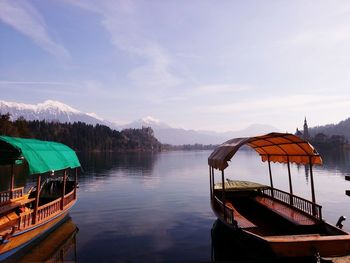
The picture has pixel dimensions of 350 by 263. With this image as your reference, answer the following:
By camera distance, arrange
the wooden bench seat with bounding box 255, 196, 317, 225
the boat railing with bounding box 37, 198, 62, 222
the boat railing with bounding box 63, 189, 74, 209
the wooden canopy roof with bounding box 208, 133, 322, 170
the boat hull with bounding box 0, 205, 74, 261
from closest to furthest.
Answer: the boat hull with bounding box 0, 205, 74, 261
the wooden bench seat with bounding box 255, 196, 317, 225
the wooden canopy roof with bounding box 208, 133, 322, 170
the boat railing with bounding box 37, 198, 62, 222
the boat railing with bounding box 63, 189, 74, 209

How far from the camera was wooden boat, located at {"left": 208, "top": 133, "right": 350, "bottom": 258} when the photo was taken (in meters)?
11.9

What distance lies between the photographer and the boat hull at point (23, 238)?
13641mm

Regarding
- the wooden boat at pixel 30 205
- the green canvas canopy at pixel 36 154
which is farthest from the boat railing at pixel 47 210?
the green canvas canopy at pixel 36 154

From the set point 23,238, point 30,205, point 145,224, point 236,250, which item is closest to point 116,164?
point 145,224

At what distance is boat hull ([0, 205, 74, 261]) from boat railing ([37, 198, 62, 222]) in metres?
0.33

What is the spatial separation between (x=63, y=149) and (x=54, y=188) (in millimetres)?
5556

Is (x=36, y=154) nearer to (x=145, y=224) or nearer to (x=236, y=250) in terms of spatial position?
(x=145, y=224)

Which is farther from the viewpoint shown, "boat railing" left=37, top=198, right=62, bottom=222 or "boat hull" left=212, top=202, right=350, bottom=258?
"boat railing" left=37, top=198, right=62, bottom=222

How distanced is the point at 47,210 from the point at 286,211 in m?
14.7

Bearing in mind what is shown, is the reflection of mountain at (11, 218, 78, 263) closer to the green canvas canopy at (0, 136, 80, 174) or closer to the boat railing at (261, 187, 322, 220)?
the green canvas canopy at (0, 136, 80, 174)

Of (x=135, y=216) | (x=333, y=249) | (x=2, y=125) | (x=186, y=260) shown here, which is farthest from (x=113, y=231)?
(x=2, y=125)

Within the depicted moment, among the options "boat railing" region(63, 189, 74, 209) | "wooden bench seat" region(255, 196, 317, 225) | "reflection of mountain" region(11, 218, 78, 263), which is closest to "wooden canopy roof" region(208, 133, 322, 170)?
"wooden bench seat" region(255, 196, 317, 225)

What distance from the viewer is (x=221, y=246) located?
690 inches

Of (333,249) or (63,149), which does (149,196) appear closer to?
(63,149)
